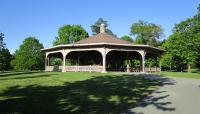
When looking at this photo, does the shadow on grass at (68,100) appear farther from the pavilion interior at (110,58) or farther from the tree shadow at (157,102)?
the pavilion interior at (110,58)

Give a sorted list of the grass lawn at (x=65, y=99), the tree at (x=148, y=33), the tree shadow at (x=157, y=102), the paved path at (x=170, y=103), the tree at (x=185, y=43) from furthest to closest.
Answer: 1. the tree at (x=148, y=33)
2. the tree at (x=185, y=43)
3. the tree shadow at (x=157, y=102)
4. the paved path at (x=170, y=103)
5. the grass lawn at (x=65, y=99)

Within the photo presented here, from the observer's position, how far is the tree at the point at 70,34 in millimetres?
90562

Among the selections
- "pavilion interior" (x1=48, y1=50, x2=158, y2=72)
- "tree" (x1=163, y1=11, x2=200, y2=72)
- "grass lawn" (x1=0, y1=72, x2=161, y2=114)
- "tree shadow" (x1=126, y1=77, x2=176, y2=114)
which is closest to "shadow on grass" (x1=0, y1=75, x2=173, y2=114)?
"grass lawn" (x1=0, y1=72, x2=161, y2=114)

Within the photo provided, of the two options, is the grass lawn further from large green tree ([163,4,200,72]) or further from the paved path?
large green tree ([163,4,200,72])

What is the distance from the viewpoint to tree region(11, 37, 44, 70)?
87.9 metres

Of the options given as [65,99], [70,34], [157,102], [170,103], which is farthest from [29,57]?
[170,103]

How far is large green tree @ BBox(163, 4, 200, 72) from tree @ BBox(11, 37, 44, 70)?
1620 inches

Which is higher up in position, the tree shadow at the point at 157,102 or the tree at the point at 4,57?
the tree at the point at 4,57

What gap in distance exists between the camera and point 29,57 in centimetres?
9000

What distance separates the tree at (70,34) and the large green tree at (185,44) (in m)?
33.3

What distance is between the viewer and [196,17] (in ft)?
203

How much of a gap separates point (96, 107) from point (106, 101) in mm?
1348

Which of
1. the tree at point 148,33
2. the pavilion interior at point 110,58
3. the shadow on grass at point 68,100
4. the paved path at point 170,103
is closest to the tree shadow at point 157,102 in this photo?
the paved path at point 170,103

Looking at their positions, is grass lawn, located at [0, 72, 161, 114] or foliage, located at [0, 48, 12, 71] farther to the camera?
foliage, located at [0, 48, 12, 71]
